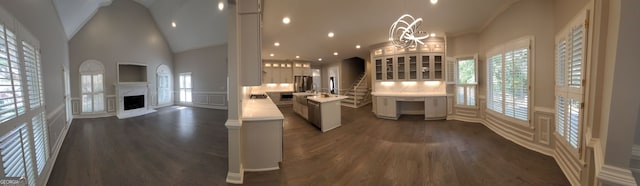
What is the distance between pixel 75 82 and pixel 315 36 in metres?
6.80

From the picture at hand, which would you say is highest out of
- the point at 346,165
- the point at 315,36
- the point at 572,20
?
the point at 315,36

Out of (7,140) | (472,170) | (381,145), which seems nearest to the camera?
(7,140)

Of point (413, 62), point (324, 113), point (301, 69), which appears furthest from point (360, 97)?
point (324, 113)

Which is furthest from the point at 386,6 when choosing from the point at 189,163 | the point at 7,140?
the point at 7,140

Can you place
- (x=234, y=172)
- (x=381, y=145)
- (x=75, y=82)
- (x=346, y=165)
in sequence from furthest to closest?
(x=75, y=82) → (x=381, y=145) → (x=346, y=165) → (x=234, y=172)

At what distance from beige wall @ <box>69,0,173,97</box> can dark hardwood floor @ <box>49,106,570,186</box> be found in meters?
1.52

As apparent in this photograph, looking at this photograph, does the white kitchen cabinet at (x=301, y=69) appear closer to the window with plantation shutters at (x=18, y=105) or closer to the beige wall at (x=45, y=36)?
the beige wall at (x=45, y=36)

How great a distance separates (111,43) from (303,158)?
264 inches

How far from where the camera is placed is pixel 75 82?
5.20 m

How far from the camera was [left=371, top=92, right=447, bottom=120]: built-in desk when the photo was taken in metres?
5.75

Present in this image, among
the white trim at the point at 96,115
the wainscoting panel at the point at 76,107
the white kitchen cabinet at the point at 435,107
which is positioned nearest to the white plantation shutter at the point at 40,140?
the white trim at the point at 96,115

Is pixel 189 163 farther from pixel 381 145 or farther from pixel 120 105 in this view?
pixel 120 105

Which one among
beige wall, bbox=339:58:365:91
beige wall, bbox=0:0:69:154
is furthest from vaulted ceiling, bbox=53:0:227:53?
beige wall, bbox=339:58:365:91

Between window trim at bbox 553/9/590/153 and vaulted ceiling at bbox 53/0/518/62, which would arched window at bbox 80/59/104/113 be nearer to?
vaulted ceiling at bbox 53/0/518/62
